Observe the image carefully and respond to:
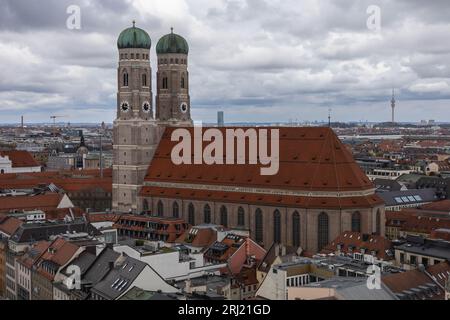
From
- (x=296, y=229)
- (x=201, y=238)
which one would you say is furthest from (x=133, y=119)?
(x=296, y=229)

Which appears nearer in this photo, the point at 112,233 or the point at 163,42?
the point at 112,233

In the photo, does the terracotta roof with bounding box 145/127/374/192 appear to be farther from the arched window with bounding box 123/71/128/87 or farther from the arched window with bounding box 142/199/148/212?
the arched window with bounding box 123/71/128/87

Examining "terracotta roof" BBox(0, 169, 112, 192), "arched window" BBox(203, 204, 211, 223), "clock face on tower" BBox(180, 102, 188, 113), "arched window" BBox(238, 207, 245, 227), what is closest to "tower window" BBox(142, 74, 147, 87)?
"clock face on tower" BBox(180, 102, 188, 113)

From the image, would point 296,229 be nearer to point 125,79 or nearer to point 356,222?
point 356,222
